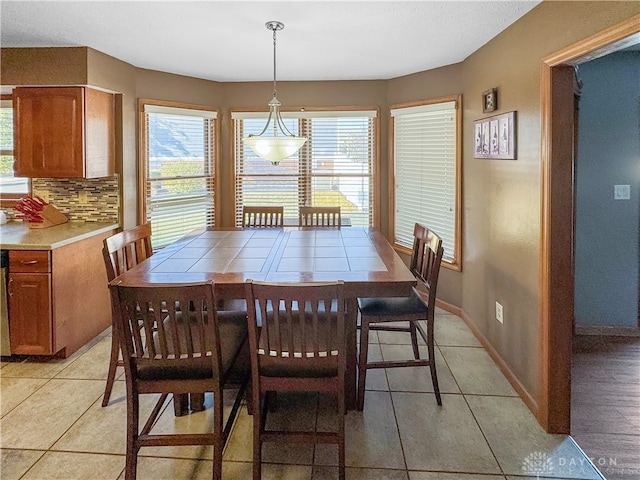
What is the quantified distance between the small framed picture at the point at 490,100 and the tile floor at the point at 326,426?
1802 mm

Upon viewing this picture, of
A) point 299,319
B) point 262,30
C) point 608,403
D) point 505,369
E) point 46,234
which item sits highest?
point 262,30

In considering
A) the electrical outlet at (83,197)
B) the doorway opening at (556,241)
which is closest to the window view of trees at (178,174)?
the electrical outlet at (83,197)

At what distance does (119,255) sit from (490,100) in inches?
105

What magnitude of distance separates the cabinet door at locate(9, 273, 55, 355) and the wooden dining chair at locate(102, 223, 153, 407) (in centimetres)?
64

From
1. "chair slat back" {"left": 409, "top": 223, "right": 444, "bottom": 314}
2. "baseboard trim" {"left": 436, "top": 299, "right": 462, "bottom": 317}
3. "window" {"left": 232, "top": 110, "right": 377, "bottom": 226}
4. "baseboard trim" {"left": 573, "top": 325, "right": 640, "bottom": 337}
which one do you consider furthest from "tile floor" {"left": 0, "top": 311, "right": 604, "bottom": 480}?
"window" {"left": 232, "top": 110, "right": 377, "bottom": 226}

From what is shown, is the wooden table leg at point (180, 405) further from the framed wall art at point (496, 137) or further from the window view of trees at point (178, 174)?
the framed wall art at point (496, 137)

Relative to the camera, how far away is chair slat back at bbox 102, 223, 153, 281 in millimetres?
2727

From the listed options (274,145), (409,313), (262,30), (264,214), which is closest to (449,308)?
(409,313)

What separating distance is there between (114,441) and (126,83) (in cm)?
301

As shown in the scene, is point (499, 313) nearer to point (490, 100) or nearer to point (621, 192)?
point (490, 100)

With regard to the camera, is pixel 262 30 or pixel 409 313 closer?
pixel 409 313

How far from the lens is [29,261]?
3.27 m

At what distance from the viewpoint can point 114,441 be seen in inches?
96.3

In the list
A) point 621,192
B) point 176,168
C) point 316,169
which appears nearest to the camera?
point 621,192
